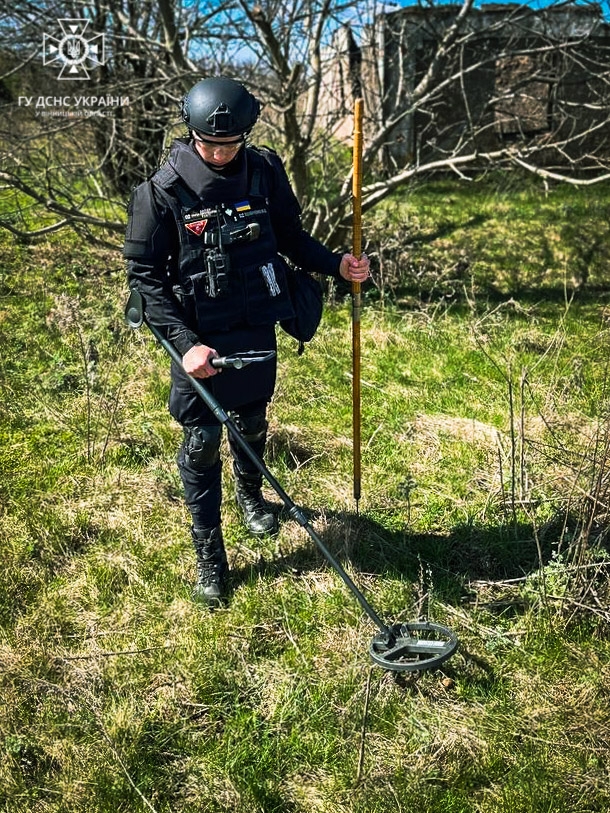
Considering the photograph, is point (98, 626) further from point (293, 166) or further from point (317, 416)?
point (293, 166)

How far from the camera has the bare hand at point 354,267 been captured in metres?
3.17

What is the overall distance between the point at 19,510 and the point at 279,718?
1.86m

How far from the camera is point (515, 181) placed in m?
9.59

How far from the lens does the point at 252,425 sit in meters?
3.42

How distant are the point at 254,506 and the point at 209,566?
511 millimetres

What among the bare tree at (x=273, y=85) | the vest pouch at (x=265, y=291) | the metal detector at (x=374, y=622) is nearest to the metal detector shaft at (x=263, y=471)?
the metal detector at (x=374, y=622)

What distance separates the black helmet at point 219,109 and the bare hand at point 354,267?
702 mm

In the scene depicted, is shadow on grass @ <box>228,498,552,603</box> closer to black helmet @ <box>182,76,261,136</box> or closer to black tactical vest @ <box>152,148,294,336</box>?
black tactical vest @ <box>152,148,294,336</box>

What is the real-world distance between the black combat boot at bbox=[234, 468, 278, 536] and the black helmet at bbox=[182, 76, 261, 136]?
1616 mm

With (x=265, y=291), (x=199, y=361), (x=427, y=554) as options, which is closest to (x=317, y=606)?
(x=427, y=554)

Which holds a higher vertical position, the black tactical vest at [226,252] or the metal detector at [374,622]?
the black tactical vest at [226,252]

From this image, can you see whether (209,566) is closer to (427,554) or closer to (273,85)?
(427,554)

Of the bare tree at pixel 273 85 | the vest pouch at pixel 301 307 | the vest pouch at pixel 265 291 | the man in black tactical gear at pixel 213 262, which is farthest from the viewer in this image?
the bare tree at pixel 273 85

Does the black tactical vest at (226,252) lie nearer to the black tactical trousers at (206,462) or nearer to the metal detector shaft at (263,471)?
the metal detector shaft at (263,471)
